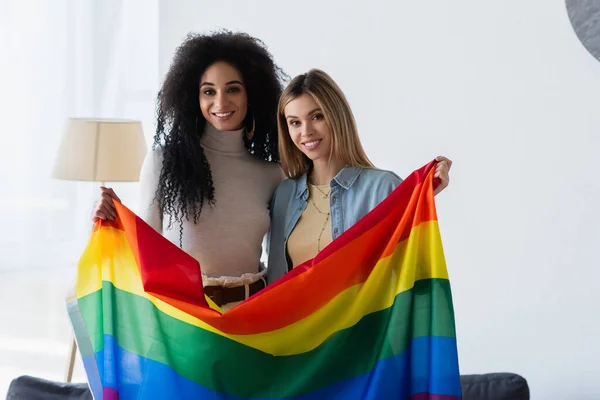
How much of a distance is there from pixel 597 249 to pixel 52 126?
2.92 metres

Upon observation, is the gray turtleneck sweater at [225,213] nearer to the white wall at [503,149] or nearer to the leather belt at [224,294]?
the leather belt at [224,294]

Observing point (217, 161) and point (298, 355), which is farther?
point (217, 161)

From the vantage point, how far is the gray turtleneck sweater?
2.32 m

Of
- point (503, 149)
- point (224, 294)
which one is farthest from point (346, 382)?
point (503, 149)

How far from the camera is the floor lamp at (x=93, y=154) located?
3207 millimetres

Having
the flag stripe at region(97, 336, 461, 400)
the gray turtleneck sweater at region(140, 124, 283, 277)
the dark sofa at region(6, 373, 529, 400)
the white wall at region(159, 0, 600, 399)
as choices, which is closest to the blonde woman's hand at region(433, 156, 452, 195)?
the flag stripe at region(97, 336, 461, 400)

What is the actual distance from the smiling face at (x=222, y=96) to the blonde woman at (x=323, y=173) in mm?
128

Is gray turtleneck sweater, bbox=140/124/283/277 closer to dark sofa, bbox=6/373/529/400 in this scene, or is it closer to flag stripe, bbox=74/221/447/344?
flag stripe, bbox=74/221/447/344

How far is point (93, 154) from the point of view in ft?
10.5

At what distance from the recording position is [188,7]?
14.1 feet

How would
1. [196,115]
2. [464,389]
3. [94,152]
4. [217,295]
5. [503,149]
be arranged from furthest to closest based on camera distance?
1. [94,152]
2. [503,149]
3. [464,389]
4. [196,115]
5. [217,295]

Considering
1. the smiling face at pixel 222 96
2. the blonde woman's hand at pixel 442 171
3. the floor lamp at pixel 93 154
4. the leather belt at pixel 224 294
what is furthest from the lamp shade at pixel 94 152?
the blonde woman's hand at pixel 442 171

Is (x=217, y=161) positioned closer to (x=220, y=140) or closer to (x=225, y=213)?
(x=220, y=140)

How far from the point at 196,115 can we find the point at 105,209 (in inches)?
16.2
